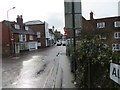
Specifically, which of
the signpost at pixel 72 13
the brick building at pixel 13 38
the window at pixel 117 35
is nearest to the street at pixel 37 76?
the signpost at pixel 72 13

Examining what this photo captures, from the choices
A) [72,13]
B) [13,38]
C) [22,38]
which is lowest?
[13,38]

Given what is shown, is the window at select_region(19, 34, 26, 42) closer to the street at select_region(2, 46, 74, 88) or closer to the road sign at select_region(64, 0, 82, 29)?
the street at select_region(2, 46, 74, 88)

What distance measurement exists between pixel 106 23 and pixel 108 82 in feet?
102

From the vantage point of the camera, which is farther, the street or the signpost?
the signpost

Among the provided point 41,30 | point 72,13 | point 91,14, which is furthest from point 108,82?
point 41,30

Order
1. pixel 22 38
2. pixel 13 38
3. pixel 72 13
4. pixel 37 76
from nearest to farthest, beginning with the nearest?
pixel 72 13, pixel 37 76, pixel 13 38, pixel 22 38

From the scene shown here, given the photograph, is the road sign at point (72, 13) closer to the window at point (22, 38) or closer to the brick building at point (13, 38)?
the brick building at point (13, 38)

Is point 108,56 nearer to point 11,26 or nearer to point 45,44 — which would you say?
point 11,26

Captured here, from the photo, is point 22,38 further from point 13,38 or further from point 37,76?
point 37,76

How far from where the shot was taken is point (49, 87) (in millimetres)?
7316

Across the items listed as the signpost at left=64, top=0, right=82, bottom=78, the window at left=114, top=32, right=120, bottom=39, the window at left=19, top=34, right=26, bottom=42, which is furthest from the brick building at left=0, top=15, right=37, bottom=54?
the window at left=114, top=32, right=120, bottom=39

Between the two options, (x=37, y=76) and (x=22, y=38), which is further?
(x=22, y=38)

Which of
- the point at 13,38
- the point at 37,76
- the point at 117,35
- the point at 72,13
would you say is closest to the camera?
the point at 72,13

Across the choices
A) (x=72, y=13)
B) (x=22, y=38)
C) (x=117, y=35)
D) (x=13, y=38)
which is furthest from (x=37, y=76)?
(x=22, y=38)
